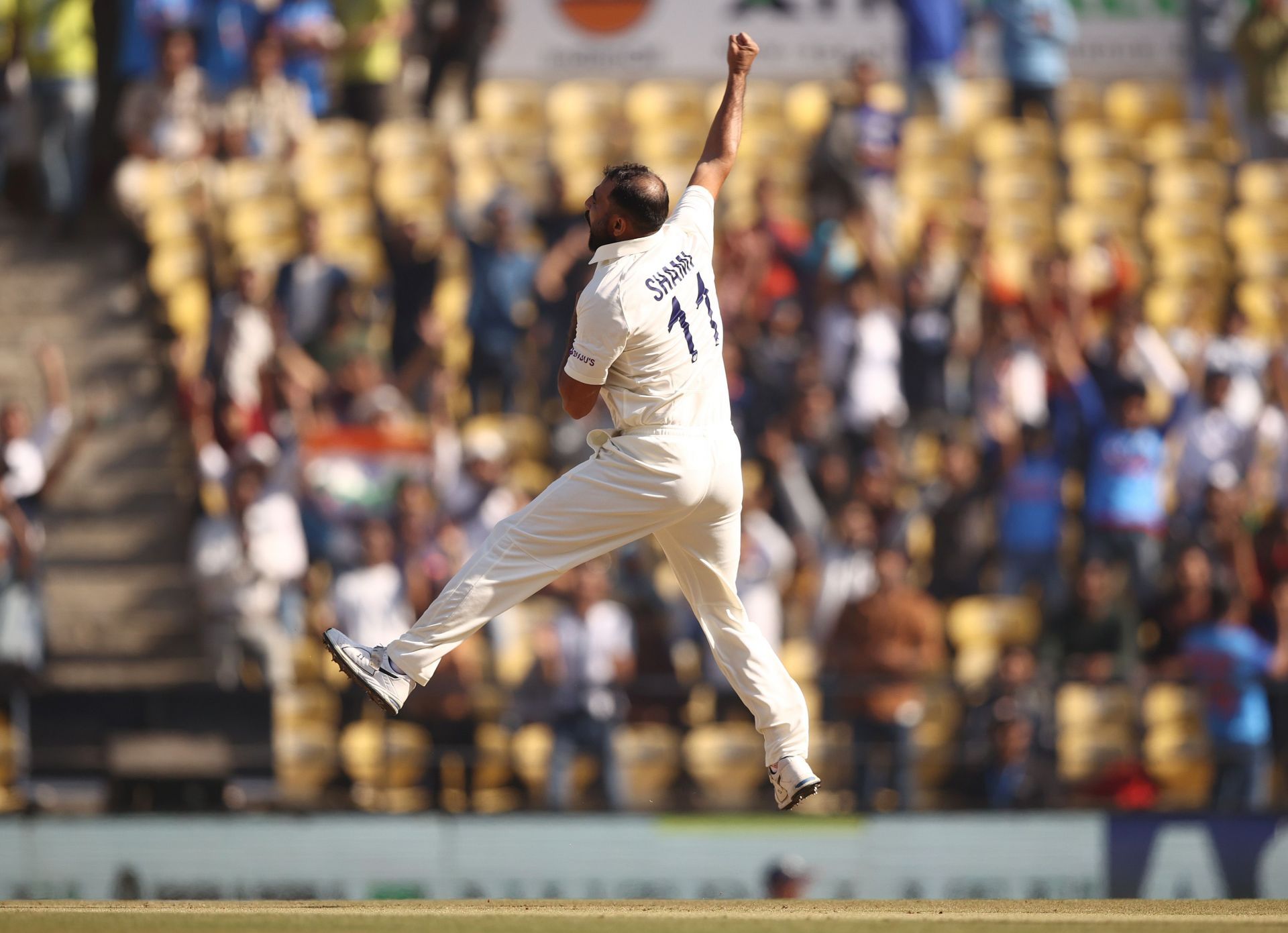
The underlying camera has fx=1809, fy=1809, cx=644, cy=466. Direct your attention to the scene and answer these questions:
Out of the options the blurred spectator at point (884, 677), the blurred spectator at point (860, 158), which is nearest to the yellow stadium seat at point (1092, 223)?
the blurred spectator at point (860, 158)

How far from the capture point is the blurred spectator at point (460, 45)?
43.0 ft

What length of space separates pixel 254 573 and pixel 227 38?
14.1 ft

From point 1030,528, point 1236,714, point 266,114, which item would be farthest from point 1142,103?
point 266,114

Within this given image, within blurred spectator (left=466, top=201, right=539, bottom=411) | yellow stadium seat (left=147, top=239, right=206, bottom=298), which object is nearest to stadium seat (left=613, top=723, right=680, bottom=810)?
blurred spectator (left=466, top=201, right=539, bottom=411)

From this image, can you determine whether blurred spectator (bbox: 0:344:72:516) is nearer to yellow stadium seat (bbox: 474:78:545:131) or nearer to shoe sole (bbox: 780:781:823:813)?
yellow stadium seat (bbox: 474:78:545:131)

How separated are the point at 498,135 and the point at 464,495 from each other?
11.2ft

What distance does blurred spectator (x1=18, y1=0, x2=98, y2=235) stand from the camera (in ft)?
40.4

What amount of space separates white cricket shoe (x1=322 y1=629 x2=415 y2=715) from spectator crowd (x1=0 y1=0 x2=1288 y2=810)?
10.3ft

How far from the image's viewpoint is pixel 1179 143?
13.2m

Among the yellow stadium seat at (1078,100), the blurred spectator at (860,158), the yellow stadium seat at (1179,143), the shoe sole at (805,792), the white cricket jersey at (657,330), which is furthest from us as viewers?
the yellow stadium seat at (1078,100)

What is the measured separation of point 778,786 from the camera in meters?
6.26

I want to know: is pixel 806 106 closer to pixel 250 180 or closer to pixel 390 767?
pixel 250 180

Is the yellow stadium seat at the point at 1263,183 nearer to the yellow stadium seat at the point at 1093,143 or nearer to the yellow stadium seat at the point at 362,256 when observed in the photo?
the yellow stadium seat at the point at 1093,143

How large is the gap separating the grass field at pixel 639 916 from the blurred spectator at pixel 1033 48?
7.41 meters
